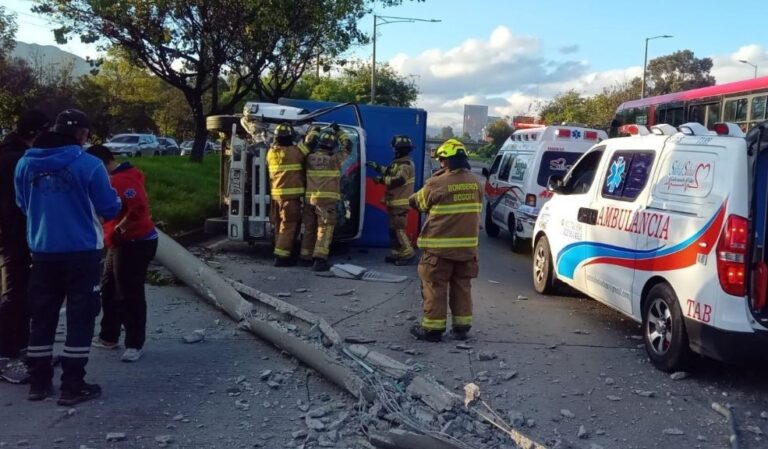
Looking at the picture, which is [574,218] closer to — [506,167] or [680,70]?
[506,167]

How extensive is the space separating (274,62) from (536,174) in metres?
14.9

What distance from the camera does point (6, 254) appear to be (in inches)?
201

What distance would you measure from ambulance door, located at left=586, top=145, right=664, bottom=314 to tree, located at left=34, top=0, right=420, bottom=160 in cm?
1379

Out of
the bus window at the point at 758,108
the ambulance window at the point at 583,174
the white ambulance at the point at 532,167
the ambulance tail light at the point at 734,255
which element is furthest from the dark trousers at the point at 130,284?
the bus window at the point at 758,108

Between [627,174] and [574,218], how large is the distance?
101 centimetres

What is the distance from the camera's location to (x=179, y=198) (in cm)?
1287

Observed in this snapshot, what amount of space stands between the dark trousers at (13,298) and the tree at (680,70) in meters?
67.1

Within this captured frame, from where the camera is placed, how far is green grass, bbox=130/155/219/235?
37.5ft

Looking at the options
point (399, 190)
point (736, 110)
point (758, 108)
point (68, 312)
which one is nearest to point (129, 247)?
point (68, 312)

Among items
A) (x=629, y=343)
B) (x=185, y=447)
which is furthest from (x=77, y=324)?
(x=629, y=343)

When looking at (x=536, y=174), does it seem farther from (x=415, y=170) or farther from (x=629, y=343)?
(x=629, y=343)

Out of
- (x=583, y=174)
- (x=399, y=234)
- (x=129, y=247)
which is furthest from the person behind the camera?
(x=399, y=234)

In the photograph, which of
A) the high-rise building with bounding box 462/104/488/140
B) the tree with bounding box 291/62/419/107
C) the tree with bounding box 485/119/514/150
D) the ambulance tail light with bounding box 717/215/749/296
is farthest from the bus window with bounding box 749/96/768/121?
the high-rise building with bounding box 462/104/488/140

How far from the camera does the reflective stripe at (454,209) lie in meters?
6.38
